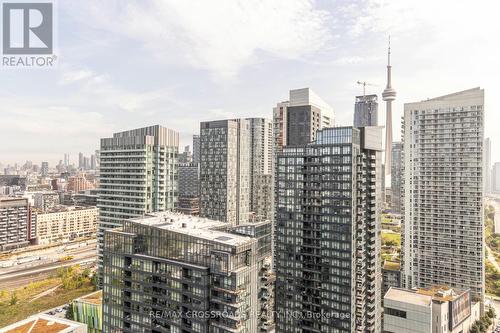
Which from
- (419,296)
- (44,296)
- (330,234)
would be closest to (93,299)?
(44,296)

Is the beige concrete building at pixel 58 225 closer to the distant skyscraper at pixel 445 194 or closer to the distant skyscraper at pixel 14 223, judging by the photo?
the distant skyscraper at pixel 14 223

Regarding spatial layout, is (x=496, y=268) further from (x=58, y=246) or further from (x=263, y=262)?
(x=58, y=246)

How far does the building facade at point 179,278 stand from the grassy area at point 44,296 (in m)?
54.0

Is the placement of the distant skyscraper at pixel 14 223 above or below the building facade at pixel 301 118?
below

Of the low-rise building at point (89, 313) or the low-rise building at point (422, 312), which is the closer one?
the low-rise building at point (422, 312)

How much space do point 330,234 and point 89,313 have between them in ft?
188

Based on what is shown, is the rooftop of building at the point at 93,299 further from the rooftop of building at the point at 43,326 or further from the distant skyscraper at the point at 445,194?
the distant skyscraper at the point at 445,194

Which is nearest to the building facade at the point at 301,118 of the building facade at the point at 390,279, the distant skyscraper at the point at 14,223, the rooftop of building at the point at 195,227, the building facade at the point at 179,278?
the rooftop of building at the point at 195,227

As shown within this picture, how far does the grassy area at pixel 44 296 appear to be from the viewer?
9743 centimetres

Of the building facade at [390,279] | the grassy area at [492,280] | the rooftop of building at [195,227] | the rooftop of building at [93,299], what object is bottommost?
the grassy area at [492,280]

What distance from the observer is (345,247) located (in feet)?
223

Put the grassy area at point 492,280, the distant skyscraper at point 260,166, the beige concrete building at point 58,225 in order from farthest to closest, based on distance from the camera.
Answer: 1. the beige concrete building at point 58,225
2. the distant skyscraper at point 260,166
3. the grassy area at point 492,280

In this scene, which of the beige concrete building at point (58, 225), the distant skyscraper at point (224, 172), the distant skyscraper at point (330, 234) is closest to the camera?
the distant skyscraper at point (330, 234)

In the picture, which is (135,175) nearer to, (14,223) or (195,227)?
(195,227)
